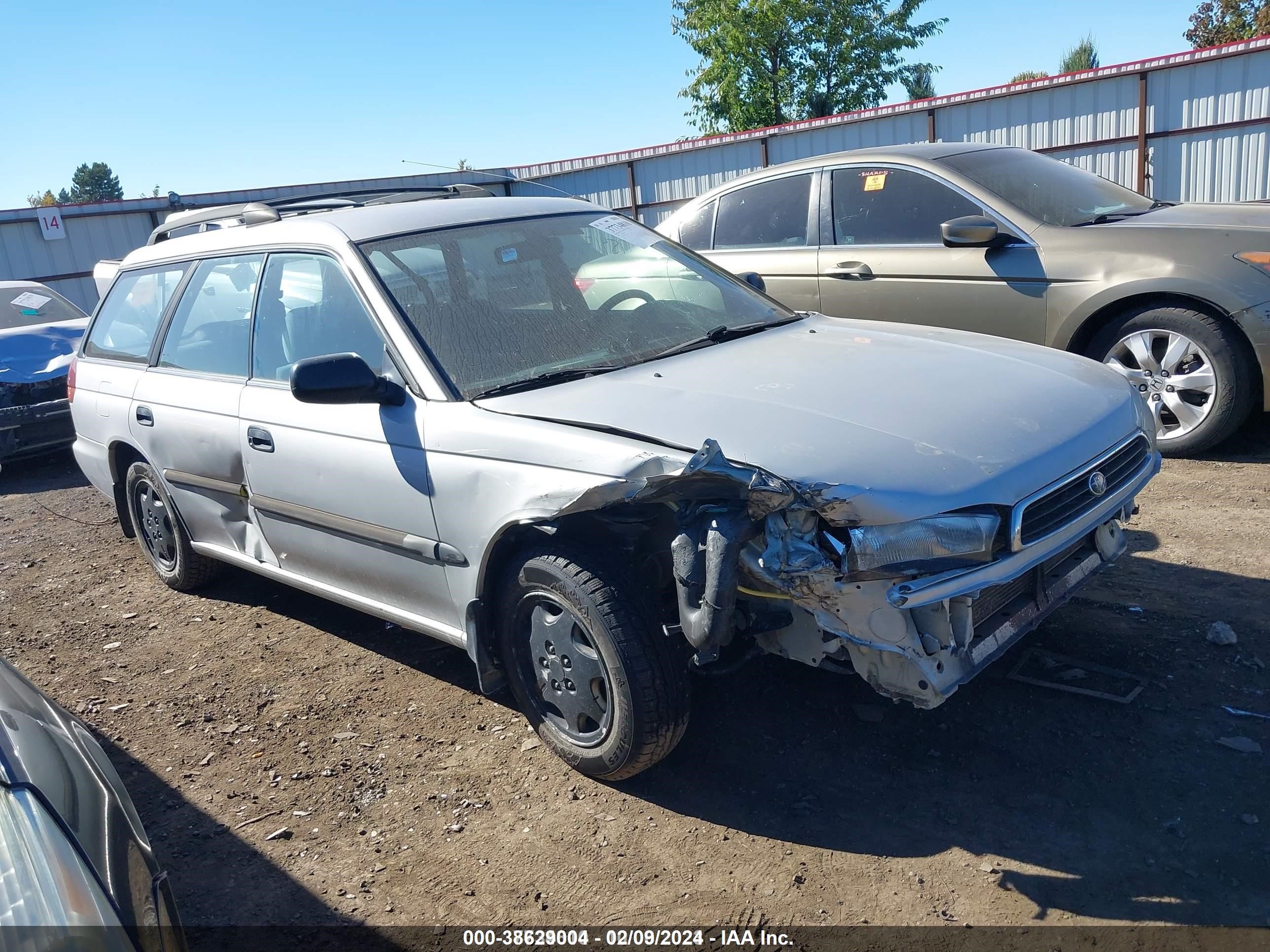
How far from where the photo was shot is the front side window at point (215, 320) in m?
4.14

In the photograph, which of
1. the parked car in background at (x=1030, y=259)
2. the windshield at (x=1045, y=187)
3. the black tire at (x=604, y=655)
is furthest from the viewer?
the windshield at (x=1045, y=187)

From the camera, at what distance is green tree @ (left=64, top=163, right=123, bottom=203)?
339 ft

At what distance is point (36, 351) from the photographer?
8.86 metres

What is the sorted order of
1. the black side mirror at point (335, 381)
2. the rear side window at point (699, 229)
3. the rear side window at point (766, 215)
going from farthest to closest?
the rear side window at point (699, 229), the rear side window at point (766, 215), the black side mirror at point (335, 381)

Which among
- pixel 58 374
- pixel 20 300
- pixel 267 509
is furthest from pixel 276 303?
pixel 20 300

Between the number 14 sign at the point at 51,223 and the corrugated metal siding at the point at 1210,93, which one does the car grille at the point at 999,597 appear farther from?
the number 14 sign at the point at 51,223

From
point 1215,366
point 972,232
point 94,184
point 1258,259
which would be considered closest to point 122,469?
point 972,232

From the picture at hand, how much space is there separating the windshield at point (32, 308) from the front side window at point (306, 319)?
266 inches

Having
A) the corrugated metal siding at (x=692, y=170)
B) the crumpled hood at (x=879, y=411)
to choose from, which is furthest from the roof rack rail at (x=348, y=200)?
the corrugated metal siding at (x=692, y=170)

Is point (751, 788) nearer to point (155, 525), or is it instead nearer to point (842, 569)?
point (842, 569)

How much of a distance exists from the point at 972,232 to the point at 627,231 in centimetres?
232

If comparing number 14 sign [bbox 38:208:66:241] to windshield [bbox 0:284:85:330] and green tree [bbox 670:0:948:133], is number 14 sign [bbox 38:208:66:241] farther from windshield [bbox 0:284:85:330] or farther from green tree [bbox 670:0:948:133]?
green tree [bbox 670:0:948:133]

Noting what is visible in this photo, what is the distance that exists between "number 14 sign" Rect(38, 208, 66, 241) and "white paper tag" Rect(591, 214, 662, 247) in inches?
643

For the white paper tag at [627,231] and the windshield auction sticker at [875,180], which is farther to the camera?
the windshield auction sticker at [875,180]
